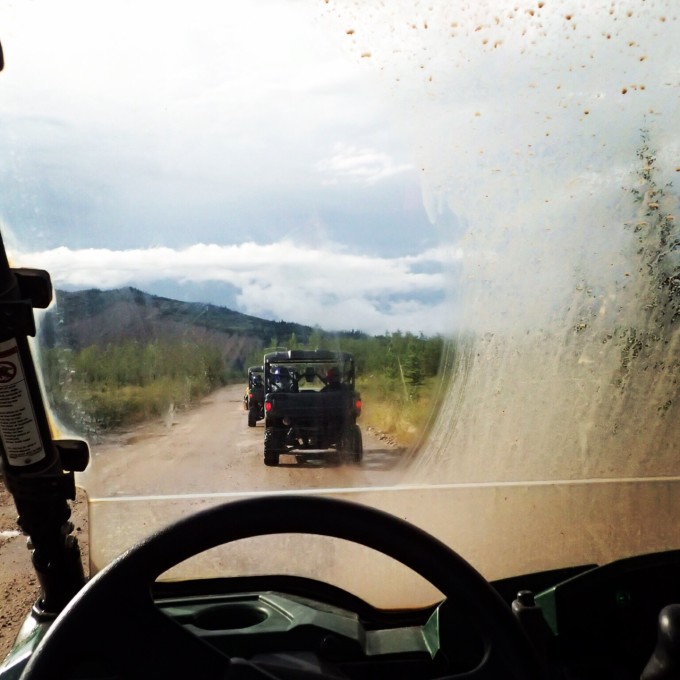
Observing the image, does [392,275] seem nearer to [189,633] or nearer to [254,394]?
[254,394]

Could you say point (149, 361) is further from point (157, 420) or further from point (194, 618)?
point (194, 618)

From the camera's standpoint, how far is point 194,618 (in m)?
1.59

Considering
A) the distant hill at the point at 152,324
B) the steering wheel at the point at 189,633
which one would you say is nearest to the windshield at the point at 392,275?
the distant hill at the point at 152,324

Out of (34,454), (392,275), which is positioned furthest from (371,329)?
(34,454)

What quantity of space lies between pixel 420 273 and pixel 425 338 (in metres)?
0.18

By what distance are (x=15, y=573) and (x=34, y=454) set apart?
1.04 meters

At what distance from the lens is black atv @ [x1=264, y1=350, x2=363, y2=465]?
2.27 m

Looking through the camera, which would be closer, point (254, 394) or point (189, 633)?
point (189, 633)

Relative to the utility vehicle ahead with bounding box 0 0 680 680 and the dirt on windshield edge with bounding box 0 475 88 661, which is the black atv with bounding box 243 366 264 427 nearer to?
the utility vehicle ahead with bounding box 0 0 680 680

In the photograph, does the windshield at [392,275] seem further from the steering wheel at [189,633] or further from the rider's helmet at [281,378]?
the steering wheel at [189,633]

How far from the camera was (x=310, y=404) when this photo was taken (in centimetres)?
249

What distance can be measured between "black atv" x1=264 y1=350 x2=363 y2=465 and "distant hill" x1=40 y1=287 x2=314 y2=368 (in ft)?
0.28

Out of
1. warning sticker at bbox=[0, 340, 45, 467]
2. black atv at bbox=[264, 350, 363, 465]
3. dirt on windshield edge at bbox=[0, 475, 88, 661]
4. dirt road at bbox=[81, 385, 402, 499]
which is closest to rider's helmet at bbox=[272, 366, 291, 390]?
black atv at bbox=[264, 350, 363, 465]

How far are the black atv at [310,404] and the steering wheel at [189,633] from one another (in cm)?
112
